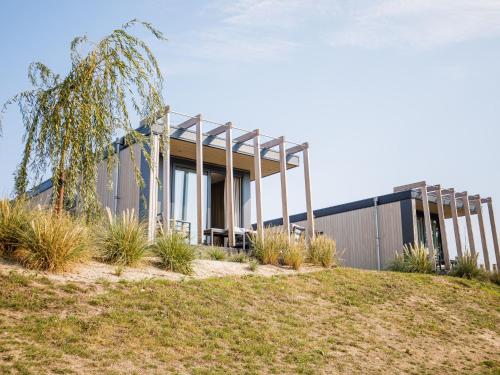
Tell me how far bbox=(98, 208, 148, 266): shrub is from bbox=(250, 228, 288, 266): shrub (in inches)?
111

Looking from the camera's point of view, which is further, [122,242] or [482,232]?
[482,232]

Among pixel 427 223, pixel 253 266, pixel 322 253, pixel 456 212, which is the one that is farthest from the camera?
pixel 456 212

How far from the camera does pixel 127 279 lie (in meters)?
7.54

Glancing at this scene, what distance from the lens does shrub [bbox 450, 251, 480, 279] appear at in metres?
13.5

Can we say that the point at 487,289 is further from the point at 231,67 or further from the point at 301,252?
the point at 231,67

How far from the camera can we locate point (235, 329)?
6.62m

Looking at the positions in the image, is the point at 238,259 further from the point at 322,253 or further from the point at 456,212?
the point at 456,212

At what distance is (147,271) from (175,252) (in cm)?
70

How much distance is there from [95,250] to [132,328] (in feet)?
8.02

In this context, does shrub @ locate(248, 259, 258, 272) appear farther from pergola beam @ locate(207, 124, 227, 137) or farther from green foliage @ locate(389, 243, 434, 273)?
green foliage @ locate(389, 243, 434, 273)

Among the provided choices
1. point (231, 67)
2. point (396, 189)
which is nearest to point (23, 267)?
point (231, 67)

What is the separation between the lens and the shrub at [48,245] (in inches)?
279

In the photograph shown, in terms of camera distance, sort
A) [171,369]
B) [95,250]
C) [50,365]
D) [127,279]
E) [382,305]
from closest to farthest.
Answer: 1. [50,365]
2. [171,369]
3. [127,279]
4. [95,250]
5. [382,305]

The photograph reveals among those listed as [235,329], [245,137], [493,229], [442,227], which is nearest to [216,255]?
[235,329]
